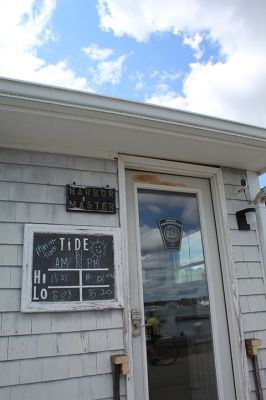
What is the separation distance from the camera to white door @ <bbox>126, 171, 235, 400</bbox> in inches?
95.8

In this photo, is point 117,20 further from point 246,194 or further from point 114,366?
point 114,366

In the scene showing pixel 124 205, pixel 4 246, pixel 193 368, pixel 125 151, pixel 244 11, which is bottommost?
pixel 193 368

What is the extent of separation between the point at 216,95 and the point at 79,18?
3.40m

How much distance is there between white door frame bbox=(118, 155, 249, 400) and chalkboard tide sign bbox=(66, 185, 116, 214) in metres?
0.09

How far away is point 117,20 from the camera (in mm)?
4258

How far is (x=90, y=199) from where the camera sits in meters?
2.51

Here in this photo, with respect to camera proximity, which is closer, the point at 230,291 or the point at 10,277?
the point at 10,277

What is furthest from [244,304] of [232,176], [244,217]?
[232,176]

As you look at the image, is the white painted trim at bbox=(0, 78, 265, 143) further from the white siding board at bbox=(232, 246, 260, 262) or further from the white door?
the white siding board at bbox=(232, 246, 260, 262)

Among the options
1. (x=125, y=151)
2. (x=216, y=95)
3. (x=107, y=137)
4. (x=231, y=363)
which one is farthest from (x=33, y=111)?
(x=216, y=95)

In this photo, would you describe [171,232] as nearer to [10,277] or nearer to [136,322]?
[136,322]

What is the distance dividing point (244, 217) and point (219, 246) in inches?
13.1

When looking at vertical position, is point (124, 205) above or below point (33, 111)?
below

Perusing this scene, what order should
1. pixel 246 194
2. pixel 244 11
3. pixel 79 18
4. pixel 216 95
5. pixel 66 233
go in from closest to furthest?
1. pixel 66 233
2. pixel 246 194
3. pixel 79 18
4. pixel 244 11
5. pixel 216 95
